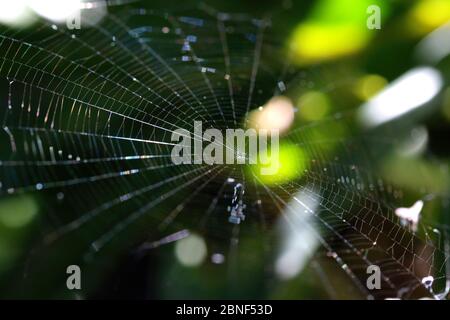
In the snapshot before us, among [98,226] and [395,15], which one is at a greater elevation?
[395,15]

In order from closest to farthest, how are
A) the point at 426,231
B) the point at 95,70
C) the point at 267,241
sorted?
the point at 426,231 → the point at 267,241 → the point at 95,70

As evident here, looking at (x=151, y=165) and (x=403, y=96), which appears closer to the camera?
(x=403, y=96)

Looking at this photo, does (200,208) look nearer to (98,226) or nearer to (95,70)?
(98,226)

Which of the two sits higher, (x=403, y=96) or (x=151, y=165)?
(x=403, y=96)

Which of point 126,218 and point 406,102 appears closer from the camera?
point 406,102

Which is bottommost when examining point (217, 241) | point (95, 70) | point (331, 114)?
point (217, 241)

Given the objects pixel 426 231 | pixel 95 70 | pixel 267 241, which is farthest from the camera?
pixel 95 70

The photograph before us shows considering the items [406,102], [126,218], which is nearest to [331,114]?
[406,102]
